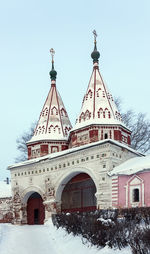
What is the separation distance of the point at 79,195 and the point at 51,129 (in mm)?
5345

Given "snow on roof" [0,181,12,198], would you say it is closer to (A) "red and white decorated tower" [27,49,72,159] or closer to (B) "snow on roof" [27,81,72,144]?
(A) "red and white decorated tower" [27,49,72,159]

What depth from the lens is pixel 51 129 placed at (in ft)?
75.7

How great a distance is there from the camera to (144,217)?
818 centimetres

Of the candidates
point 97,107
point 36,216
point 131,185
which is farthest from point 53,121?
point 131,185

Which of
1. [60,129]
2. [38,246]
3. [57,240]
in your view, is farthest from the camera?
[60,129]

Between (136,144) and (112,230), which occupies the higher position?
(136,144)

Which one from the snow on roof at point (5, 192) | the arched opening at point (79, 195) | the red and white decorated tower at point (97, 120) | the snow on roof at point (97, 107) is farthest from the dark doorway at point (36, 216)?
the snow on roof at point (97, 107)

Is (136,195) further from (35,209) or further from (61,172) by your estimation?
(35,209)

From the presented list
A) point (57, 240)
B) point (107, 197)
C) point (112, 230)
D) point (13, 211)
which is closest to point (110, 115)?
point (107, 197)

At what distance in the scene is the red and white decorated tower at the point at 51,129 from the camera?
22469 mm

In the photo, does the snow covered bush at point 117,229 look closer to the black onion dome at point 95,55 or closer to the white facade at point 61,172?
the white facade at point 61,172

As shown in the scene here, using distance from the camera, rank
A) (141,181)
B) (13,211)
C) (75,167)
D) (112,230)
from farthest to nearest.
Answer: (13,211) → (75,167) → (141,181) → (112,230)

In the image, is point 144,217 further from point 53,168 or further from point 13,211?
point 13,211

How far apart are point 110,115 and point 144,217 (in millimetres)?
12366
